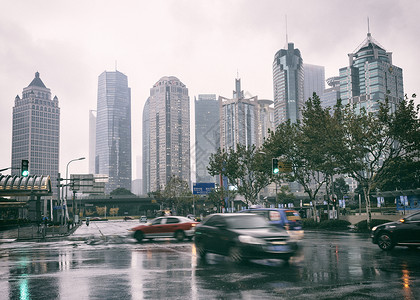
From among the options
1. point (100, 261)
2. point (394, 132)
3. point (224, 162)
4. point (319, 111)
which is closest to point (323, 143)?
point (319, 111)

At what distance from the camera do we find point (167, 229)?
25.0 meters

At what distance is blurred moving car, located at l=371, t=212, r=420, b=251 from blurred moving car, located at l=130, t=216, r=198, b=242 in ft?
38.3

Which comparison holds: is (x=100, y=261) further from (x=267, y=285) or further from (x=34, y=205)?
(x=34, y=205)

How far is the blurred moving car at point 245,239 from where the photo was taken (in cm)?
1252

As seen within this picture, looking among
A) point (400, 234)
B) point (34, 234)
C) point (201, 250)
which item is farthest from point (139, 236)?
point (34, 234)

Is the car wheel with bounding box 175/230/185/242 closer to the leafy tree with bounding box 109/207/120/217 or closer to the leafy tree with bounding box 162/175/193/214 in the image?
the leafy tree with bounding box 162/175/193/214

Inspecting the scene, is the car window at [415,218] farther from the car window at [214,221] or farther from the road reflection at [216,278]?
the car window at [214,221]

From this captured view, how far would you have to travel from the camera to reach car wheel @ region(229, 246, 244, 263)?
41.8 ft

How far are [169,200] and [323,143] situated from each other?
79.4 meters

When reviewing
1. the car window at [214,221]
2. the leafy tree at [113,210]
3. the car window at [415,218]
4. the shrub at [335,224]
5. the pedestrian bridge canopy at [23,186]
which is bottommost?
the leafy tree at [113,210]

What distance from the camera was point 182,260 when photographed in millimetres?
14547

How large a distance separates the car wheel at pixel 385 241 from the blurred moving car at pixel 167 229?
11655 mm

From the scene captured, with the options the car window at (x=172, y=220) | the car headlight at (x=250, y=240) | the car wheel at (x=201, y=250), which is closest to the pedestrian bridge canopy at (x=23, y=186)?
the car window at (x=172, y=220)

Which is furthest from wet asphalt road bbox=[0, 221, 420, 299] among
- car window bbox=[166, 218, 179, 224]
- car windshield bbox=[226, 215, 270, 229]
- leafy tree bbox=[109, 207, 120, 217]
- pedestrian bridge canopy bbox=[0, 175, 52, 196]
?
leafy tree bbox=[109, 207, 120, 217]
